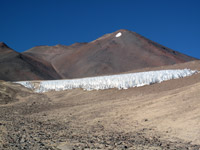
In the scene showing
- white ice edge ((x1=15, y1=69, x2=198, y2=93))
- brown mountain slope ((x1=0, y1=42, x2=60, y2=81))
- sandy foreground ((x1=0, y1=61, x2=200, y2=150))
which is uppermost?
brown mountain slope ((x1=0, y1=42, x2=60, y2=81))

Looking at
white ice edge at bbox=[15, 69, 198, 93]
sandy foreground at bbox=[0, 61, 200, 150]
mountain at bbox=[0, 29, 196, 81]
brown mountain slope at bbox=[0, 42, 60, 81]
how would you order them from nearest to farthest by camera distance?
sandy foreground at bbox=[0, 61, 200, 150]
white ice edge at bbox=[15, 69, 198, 93]
brown mountain slope at bbox=[0, 42, 60, 81]
mountain at bbox=[0, 29, 196, 81]

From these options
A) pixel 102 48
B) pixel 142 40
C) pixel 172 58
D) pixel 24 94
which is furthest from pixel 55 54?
pixel 24 94

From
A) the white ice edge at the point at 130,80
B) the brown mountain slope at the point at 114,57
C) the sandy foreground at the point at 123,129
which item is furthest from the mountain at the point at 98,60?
the sandy foreground at the point at 123,129

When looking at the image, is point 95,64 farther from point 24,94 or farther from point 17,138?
point 17,138

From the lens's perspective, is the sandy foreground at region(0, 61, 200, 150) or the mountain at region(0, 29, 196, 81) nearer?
the sandy foreground at region(0, 61, 200, 150)

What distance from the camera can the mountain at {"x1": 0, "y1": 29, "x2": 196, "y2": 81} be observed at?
183ft

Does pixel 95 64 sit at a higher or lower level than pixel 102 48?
lower

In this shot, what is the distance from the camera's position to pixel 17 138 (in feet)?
18.8

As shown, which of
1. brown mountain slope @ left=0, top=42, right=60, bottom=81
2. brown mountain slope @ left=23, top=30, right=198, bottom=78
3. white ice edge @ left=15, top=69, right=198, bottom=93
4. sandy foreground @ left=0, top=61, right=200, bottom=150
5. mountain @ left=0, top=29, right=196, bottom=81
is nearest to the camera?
sandy foreground @ left=0, top=61, right=200, bottom=150

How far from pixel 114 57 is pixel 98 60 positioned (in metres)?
4.50

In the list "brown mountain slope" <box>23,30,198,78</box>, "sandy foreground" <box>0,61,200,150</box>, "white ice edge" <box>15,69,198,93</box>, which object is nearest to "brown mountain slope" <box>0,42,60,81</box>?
"brown mountain slope" <box>23,30,198,78</box>

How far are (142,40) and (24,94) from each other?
5629cm

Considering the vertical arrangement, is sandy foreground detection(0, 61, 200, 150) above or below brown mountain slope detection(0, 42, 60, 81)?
below

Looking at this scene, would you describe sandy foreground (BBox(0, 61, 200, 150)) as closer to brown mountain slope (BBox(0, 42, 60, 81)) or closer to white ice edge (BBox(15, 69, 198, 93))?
white ice edge (BBox(15, 69, 198, 93))
